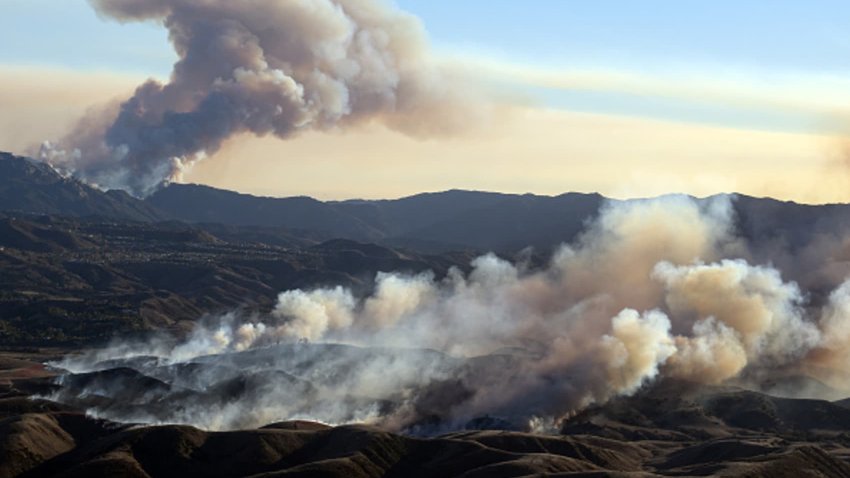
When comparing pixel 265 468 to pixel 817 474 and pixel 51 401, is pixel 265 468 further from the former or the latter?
Result: pixel 817 474

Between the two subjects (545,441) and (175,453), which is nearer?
(175,453)

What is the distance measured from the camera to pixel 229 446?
173250 mm

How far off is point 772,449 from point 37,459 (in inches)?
4186

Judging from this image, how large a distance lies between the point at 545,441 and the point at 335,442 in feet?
105

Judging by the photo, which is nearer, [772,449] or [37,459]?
[37,459]

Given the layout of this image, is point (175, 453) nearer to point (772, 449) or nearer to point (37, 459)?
point (37, 459)

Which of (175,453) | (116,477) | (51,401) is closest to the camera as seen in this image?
(116,477)

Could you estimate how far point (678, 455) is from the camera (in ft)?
626

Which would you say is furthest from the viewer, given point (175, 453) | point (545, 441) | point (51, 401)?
point (51, 401)

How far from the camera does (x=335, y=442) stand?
581 ft

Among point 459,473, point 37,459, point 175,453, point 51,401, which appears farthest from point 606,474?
point 51,401

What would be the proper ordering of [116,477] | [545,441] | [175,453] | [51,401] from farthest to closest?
1. [51,401]
2. [545,441]
3. [175,453]
4. [116,477]

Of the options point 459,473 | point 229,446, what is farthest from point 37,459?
point 459,473

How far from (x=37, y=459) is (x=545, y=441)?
73.0 metres
